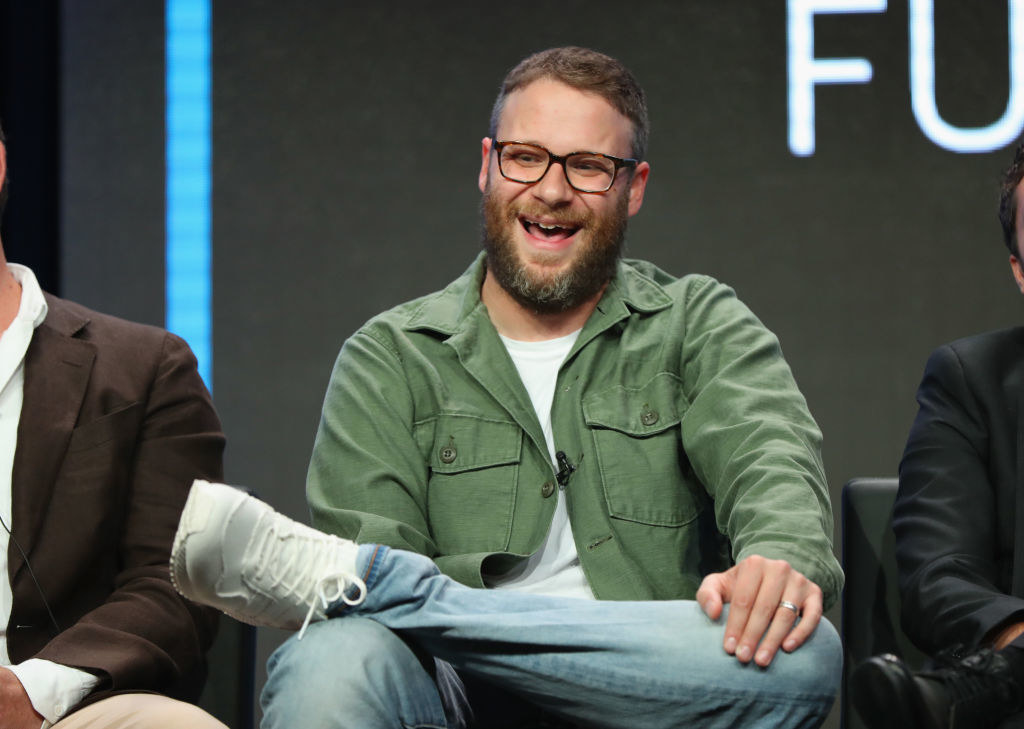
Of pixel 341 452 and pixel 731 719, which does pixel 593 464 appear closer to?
pixel 341 452

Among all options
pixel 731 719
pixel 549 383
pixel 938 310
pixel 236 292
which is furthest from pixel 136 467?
pixel 938 310

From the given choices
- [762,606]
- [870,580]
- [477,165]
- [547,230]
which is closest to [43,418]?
[547,230]

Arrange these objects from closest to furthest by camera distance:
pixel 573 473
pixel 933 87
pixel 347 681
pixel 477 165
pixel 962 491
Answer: pixel 347 681 → pixel 962 491 → pixel 573 473 → pixel 933 87 → pixel 477 165

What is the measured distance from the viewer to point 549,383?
229 cm

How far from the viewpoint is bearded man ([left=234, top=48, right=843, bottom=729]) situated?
166 cm

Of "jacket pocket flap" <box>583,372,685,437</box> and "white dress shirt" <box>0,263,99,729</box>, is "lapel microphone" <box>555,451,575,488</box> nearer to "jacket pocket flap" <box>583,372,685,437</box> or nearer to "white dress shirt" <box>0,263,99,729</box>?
"jacket pocket flap" <box>583,372,685,437</box>

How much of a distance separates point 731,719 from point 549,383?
31.2 inches

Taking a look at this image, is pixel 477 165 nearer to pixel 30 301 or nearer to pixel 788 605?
pixel 30 301

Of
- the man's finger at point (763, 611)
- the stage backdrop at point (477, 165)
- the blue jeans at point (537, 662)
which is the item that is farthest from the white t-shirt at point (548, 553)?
the stage backdrop at point (477, 165)

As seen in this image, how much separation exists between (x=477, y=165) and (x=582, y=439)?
146 centimetres

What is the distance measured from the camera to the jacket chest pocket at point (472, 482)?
214 centimetres

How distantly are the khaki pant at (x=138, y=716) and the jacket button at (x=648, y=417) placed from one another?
848 millimetres

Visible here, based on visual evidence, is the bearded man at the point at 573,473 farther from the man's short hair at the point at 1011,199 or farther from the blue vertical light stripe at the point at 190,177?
the blue vertical light stripe at the point at 190,177

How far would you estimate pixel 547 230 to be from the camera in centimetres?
238
